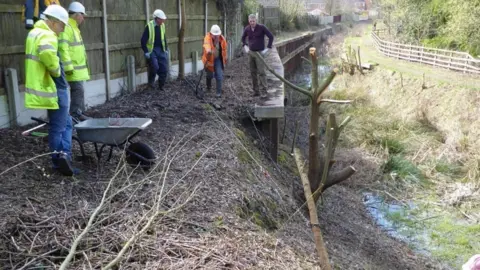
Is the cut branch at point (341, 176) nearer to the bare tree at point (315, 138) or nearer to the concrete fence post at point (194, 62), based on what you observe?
the bare tree at point (315, 138)

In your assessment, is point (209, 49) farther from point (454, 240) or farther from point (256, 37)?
point (454, 240)

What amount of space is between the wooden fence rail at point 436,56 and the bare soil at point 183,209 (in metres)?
13.5

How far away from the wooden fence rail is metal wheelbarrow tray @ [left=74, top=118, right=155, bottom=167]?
56.9 feet

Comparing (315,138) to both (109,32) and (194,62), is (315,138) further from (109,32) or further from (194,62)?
(194,62)

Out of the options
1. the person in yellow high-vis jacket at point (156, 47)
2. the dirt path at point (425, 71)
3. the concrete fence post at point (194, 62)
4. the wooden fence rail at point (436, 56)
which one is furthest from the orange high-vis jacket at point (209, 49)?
Answer: the wooden fence rail at point (436, 56)

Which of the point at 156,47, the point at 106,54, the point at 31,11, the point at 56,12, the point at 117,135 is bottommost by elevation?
the point at 117,135

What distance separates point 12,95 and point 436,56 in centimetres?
2042

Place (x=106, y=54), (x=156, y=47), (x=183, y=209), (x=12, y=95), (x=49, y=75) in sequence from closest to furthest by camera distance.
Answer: (x=183, y=209) < (x=49, y=75) < (x=12, y=95) < (x=106, y=54) < (x=156, y=47)

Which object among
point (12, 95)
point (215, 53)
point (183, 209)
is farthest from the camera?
point (215, 53)

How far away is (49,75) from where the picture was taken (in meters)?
4.82

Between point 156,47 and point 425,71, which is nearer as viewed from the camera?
point 156,47

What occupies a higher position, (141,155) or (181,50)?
(181,50)

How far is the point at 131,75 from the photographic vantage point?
9.52 meters

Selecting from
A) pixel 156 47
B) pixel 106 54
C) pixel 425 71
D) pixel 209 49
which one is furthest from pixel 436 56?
pixel 106 54
